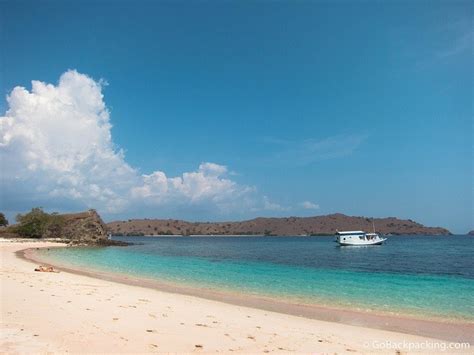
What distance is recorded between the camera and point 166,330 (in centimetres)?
1024

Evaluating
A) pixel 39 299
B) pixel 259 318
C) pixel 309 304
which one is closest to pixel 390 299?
pixel 309 304

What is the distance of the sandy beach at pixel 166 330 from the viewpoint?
338 inches

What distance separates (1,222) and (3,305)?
14369cm

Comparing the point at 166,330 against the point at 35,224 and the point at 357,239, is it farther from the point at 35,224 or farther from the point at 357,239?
the point at 35,224

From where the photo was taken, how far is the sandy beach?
8.59 meters

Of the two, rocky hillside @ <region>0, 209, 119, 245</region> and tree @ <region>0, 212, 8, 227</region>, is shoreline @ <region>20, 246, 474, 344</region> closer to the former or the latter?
rocky hillside @ <region>0, 209, 119, 245</region>

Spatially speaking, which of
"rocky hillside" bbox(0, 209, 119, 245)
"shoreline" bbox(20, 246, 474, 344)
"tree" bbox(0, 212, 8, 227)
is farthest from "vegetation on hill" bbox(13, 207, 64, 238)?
"shoreline" bbox(20, 246, 474, 344)

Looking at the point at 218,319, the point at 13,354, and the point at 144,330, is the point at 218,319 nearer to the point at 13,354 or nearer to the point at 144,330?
the point at 144,330

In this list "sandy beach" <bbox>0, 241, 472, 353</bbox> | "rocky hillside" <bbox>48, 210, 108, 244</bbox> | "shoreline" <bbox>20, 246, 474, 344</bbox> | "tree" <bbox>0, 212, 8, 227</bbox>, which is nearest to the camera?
"sandy beach" <bbox>0, 241, 472, 353</bbox>

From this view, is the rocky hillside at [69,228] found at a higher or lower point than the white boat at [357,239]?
higher

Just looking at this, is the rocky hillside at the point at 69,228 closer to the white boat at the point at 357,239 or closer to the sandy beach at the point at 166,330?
the white boat at the point at 357,239

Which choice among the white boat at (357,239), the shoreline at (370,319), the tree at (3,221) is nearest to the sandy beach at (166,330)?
the shoreline at (370,319)

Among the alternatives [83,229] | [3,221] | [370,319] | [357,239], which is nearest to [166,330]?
[370,319]

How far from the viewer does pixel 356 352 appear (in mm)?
9234
